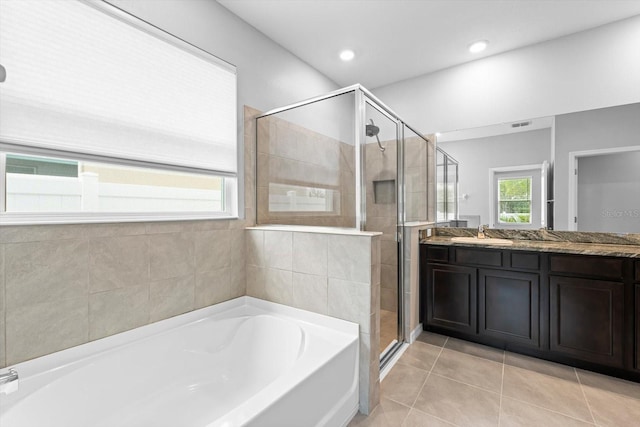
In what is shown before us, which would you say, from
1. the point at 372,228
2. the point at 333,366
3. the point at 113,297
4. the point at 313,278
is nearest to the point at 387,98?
the point at 372,228

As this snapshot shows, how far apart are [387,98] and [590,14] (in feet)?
5.73

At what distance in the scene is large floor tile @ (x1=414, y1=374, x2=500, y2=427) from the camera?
1601mm

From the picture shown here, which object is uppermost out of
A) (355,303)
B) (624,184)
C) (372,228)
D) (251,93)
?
(251,93)

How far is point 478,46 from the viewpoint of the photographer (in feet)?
8.52

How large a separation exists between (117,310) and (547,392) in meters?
2.63

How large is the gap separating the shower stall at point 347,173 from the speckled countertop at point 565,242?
0.56 m

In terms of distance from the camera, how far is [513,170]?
8.61 ft

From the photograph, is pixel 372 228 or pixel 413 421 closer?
pixel 413 421

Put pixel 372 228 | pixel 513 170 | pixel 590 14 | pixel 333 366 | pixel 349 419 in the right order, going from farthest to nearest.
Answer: pixel 513 170 < pixel 590 14 < pixel 372 228 < pixel 349 419 < pixel 333 366

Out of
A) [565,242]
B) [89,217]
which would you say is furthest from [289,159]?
[565,242]

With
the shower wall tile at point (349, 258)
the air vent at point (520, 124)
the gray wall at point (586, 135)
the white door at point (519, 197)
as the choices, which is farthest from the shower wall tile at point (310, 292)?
the air vent at point (520, 124)

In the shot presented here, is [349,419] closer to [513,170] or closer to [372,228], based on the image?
[372,228]

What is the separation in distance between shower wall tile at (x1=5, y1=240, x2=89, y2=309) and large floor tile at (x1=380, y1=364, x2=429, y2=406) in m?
1.85

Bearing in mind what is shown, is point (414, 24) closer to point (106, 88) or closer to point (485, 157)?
point (485, 157)
